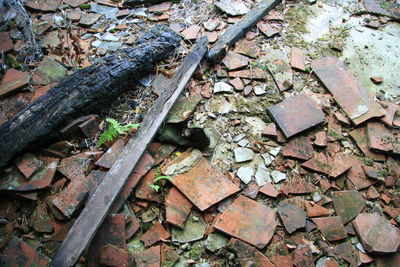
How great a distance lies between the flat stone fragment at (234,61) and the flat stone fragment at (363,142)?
56.5 inches

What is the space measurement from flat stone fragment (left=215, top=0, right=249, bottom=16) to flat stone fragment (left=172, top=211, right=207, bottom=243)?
9.70 ft

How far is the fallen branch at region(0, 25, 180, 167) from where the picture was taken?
247 centimetres

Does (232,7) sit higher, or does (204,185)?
(232,7)

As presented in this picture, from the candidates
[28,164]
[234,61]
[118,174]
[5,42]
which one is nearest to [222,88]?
[234,61]

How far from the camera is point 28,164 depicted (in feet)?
8.11

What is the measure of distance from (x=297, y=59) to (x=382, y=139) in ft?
4.42

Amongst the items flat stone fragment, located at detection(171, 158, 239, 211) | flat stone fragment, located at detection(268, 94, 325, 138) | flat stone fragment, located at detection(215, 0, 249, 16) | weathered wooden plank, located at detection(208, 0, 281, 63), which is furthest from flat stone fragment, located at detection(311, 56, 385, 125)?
flat stone fragment, located at detection(171, 158, 239, 211)

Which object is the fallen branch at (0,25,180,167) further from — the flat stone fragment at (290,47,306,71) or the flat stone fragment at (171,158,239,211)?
the flat stone fragment at (290,47,306,71)

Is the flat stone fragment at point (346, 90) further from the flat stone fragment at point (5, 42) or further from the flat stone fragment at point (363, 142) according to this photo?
the flat stone fragment at point (5, 42)

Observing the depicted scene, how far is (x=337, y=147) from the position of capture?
2887 mm

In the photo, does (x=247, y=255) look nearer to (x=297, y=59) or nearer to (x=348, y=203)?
(x=348, y=203)

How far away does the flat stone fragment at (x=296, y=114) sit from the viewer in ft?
9.49

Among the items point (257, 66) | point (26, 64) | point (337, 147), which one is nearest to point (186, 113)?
point (257, 66)

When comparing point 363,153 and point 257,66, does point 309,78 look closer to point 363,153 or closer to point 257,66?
point 257,66
